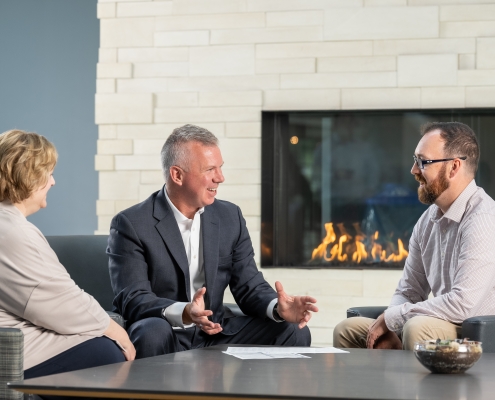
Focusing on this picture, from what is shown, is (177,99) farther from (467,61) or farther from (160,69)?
(467,61)

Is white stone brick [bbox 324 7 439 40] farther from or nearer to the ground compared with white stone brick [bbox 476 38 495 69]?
farther from the ground

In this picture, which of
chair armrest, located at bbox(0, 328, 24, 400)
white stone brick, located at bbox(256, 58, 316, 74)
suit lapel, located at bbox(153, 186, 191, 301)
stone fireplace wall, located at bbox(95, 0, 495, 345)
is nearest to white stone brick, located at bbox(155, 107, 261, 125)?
stone fireplace wall, located at bbox(95, 0, 495, 345)

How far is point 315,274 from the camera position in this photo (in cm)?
468

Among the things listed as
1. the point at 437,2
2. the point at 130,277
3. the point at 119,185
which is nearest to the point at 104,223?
the point at 119,185

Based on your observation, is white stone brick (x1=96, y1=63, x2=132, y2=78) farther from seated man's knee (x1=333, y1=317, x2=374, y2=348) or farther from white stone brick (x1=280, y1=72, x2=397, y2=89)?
seated man's knee (x1=333, y1=317, x2=374, y2=348)

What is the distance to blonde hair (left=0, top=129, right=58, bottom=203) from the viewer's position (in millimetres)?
2169

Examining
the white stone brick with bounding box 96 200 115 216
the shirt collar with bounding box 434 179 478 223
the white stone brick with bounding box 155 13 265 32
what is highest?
the white stone brick with bounding box 155 13 265 32

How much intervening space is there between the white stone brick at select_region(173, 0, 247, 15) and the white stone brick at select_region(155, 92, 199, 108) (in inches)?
18.9

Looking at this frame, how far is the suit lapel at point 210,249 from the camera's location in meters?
2.86

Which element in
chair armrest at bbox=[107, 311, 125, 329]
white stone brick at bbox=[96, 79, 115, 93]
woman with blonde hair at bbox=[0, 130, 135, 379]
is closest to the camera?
woman with blonde hair at bbox=[0, 130, 135, 379]

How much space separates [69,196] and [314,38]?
186cm

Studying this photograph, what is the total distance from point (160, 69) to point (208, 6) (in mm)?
462

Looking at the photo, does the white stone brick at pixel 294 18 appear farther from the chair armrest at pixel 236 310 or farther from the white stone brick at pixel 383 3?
the chair armrest at pixel 236 310

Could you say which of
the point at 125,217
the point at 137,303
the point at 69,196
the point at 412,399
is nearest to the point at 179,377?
the point at 412,399
